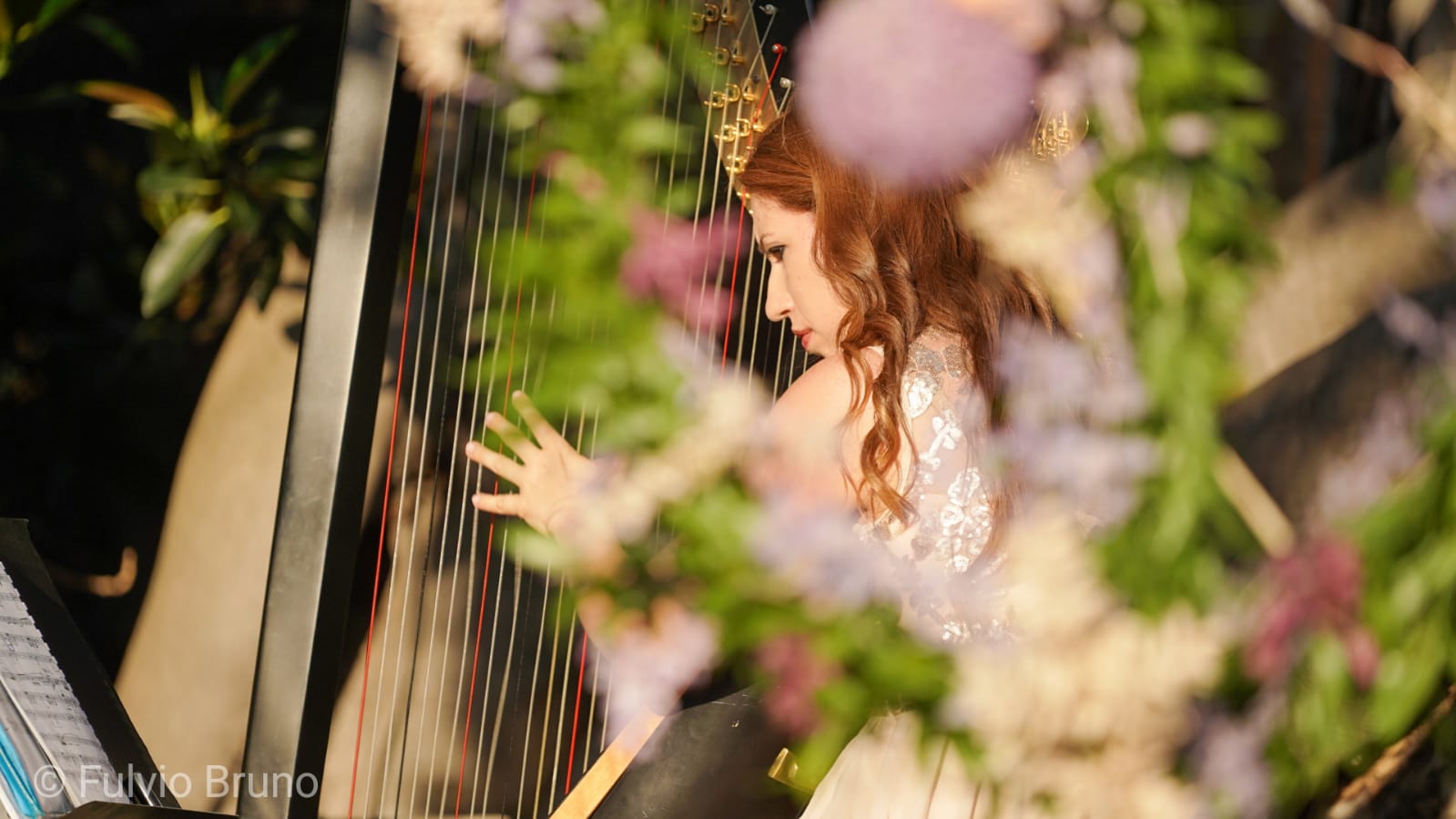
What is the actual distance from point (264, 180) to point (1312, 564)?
2090 mm

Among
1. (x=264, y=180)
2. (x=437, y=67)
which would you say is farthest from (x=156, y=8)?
(x=437, y=67)

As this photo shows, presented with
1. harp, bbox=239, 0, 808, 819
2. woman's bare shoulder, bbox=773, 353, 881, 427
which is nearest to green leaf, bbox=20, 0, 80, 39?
harp, bbox=239, 0, 808, 819

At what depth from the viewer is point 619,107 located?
333mm

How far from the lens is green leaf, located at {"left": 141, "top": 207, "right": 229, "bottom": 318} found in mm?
2004

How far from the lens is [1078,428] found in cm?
35

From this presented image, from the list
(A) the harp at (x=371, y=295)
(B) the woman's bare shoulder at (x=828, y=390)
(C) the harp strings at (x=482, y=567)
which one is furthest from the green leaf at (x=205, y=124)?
(B) the woman's bare shoulder at (x=828, y=390)

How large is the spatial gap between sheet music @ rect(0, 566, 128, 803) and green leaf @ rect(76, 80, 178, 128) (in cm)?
124

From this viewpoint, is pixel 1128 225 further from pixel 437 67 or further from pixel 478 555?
pixel 478 555

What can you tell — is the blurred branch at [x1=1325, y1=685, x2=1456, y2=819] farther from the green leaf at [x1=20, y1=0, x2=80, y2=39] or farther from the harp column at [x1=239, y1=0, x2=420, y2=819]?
the green leaf at [x1=20, y1=0, x2=80, y2=39]

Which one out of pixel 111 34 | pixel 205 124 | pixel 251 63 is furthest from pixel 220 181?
pixel 111 34

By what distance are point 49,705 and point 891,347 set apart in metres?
0.87

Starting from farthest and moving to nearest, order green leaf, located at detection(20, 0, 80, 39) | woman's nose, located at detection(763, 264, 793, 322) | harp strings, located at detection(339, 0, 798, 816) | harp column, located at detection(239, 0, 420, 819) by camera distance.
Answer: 1. green leaf, located at detection(20, 0, 80, 39)
2. woman's nose, located at detection(763, 264, 793, 322)
3. harp strings, located at detection(339, 0, 798, 816)
4. harp column, located at detection(239, 0, 420, 819)

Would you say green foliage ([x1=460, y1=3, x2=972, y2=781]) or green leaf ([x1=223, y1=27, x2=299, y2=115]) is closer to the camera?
green foliage ([x1=460, y1=3, x2=972, y2=781])

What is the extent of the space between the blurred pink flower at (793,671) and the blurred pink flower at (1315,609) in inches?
4.9
